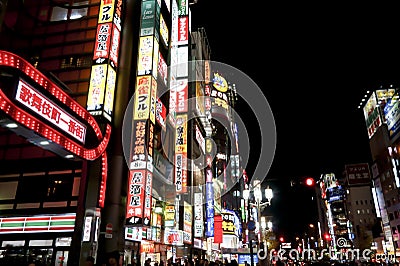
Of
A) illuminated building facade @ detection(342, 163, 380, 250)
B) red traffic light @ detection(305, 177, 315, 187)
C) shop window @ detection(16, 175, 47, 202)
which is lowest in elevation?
red traffic light @ detection(305, 177, 315, 187)

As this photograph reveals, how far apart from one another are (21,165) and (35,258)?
586 centimetres

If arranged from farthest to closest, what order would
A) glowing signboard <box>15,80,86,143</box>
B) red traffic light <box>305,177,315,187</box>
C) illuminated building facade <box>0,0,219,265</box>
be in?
red traffic light <box>305,177,315,187</box>
illuminated building facade <box>0,0,219,265</box>
glowing signboard <box>15,80,86,143</box>

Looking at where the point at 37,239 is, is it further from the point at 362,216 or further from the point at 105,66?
the point at 362,216

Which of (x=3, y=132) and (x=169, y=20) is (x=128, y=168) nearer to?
(x=3, y=132)

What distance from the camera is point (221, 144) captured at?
7069cm

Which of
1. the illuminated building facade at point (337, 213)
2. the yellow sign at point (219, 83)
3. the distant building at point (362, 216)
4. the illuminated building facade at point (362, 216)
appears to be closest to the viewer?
the yellow sign at point (219, 83)

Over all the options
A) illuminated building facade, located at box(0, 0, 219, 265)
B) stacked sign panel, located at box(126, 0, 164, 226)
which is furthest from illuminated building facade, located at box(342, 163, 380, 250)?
stacked sign panel, located at box(126, 0, 164, 226)

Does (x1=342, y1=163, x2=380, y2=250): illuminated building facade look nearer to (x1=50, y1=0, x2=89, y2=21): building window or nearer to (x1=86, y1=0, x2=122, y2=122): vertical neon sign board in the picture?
(x1=86, y1=0, x2=122, y2=122): vertical neon sign board

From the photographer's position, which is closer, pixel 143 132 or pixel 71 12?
pixel 143 132

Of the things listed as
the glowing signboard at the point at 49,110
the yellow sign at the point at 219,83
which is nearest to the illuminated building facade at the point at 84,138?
the glowing signboard at the point at 49,110

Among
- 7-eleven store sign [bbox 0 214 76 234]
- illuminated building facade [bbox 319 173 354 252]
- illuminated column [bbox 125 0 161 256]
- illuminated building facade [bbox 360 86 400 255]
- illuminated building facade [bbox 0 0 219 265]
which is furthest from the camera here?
illuminated building facade [bbox 319 173 354 252]

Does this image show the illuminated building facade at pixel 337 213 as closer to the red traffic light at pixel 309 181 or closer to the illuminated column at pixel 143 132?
the illuminated column at pixel 143 132

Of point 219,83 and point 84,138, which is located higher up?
point 219,83

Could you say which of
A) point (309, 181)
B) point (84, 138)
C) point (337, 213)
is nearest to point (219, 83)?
point (309, 181)
